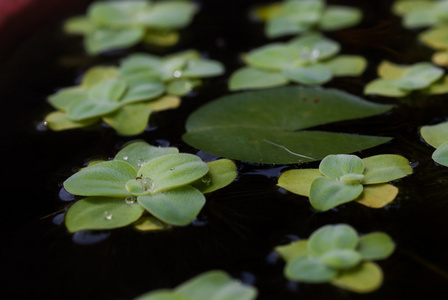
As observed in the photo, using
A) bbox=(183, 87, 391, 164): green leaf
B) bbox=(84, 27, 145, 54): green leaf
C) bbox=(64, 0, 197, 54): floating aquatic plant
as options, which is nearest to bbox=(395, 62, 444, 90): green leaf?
bbox=(183, 87, 391, 164): green leaf

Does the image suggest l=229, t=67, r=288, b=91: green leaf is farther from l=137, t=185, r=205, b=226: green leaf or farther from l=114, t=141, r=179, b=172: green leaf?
l=137, t=185, r=205, b=226: green leaf

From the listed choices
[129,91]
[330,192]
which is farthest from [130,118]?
[330,192]

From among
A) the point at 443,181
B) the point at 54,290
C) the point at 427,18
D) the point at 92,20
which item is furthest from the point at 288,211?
the point at 92,20

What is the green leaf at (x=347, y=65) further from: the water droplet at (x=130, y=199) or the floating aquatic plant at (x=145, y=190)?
the water droplet at (x=130, y=199)

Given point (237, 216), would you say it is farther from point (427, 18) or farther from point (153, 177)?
point (427, 18)

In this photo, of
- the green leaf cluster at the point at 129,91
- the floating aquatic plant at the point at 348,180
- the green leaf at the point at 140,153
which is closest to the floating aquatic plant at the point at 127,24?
the green leaf cluster at the point at 129,91

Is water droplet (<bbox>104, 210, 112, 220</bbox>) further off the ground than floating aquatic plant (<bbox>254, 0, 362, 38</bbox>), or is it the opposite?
floating aquatic plant (<bbox>254, 0, 362, 38</bbox>)
